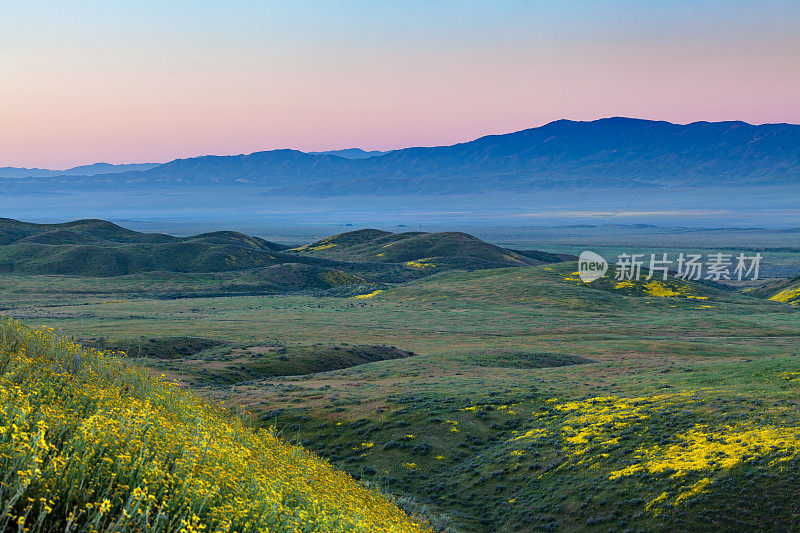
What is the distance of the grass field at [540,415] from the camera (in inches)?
819

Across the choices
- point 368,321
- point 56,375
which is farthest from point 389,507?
point 368,321

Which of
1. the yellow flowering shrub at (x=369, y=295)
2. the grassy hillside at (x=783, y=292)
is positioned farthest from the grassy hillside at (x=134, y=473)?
the grassy hillside at (x=783, y=292)

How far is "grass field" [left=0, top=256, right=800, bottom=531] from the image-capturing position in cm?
2080

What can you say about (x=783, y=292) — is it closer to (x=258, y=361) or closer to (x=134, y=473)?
(x=258, y=361)

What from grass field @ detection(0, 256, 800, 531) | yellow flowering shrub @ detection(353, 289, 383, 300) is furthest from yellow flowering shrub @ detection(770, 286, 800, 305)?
yellow flowering shrub @ detection(353, 289, 383, 300)

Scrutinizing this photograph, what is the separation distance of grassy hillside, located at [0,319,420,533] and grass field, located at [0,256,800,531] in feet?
32.0

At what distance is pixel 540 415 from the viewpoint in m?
31.0

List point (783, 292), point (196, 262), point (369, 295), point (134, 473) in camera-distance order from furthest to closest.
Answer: point (196, 262)
point (783, 292)
point (369, 295)
point (134, 473)

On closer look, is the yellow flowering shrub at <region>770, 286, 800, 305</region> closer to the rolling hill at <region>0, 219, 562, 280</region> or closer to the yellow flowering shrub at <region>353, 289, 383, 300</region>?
the yellow flowering shrub at <region>353, 289, 383, 300</region>

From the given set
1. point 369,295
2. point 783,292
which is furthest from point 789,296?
point 369,295

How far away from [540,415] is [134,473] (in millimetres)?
24309

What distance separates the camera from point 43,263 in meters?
143

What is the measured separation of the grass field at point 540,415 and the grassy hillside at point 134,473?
975cm

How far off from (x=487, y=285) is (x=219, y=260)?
242 ft
